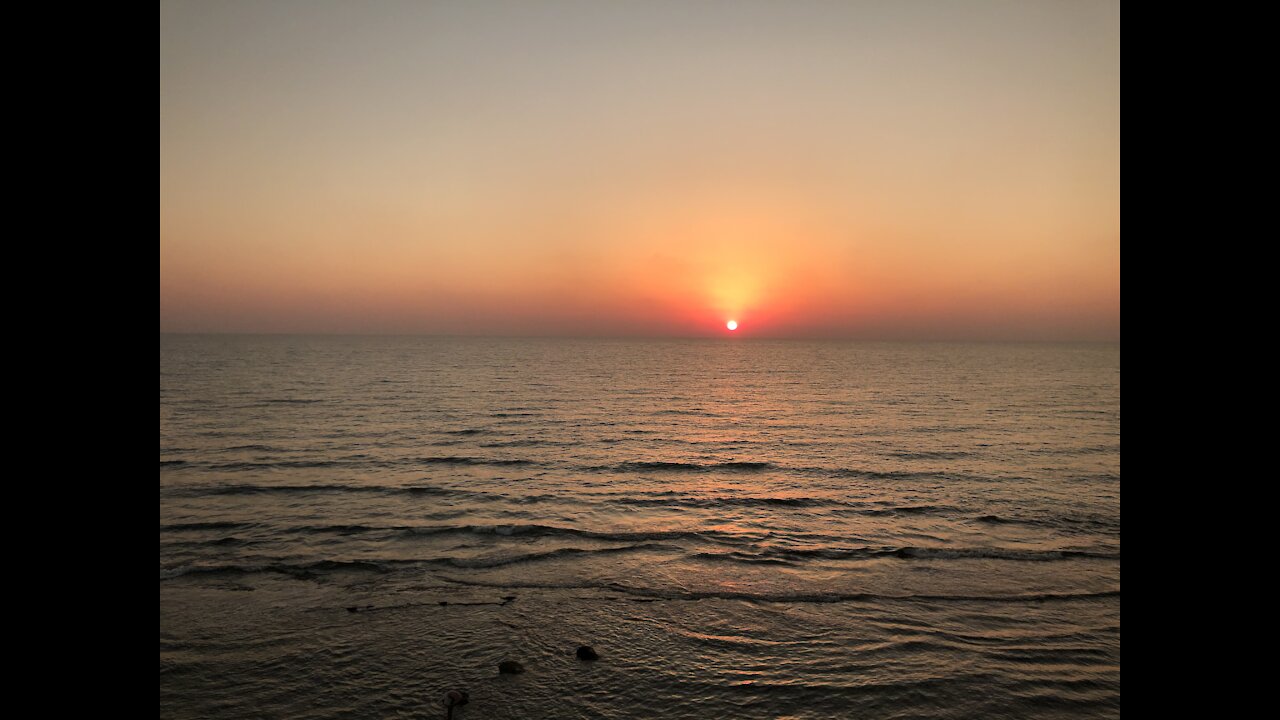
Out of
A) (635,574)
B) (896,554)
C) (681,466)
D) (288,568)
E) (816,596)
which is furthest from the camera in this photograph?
(681,466)

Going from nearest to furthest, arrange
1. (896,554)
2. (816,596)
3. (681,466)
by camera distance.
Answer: (816,596) → (896,554) → (681,466)

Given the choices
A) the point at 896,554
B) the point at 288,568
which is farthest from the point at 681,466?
the point at 288,568

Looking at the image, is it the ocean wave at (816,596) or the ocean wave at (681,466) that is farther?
the ocean wave at (681,466)

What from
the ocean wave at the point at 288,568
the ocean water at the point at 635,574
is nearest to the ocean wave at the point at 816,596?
the ocean water at the point at 635,574

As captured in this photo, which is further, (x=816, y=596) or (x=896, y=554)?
(x=896, y=554)

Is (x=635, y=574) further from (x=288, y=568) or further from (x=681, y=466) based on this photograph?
(x=681, y=466)

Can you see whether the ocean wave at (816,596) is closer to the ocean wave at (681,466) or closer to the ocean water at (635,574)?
the ocean water at (635,574)

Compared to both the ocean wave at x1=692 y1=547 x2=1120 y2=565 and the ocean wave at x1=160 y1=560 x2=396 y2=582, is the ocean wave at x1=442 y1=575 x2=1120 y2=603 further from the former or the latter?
the ocean wave at x1=160 y1=560 x2=396 y2=582

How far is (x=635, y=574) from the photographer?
12047mm

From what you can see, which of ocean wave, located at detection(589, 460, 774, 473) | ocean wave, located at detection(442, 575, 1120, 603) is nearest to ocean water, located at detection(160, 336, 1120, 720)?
ocean wave, located at detection(442, 575, 1120, 603)

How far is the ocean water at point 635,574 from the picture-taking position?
7711mm

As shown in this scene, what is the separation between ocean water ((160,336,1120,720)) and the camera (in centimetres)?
771
